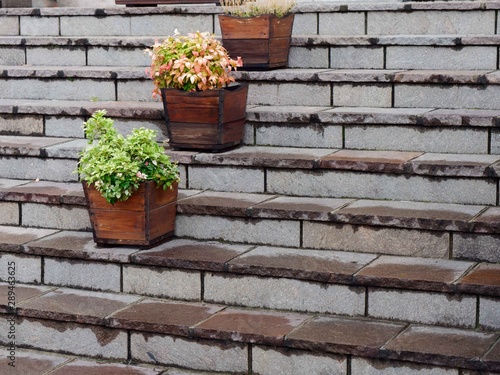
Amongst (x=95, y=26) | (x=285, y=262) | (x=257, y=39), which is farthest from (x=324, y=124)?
(x=95, y=26)

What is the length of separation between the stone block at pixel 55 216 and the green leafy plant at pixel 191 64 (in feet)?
2.77

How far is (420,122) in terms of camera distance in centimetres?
516

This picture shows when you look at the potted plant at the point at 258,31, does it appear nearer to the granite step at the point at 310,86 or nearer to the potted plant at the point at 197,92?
the granite step at the point at 310,86

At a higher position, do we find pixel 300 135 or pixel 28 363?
pixel 300 135

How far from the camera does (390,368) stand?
400 centimetres

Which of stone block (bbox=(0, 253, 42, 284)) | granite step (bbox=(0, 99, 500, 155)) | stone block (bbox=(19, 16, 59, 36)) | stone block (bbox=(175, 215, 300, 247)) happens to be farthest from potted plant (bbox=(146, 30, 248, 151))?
stone block (bbox=(19, 16, 59, 36))

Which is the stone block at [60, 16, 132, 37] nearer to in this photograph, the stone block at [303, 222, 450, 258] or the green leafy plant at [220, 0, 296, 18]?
the green leafy plant at [220, 0, 296, 18]

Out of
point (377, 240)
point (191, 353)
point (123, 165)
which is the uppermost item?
point (123, 165)

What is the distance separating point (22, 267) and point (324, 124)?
5.93ft

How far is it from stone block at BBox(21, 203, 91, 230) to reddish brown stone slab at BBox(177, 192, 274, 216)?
22.7 inches

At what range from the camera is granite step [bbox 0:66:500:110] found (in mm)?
5406

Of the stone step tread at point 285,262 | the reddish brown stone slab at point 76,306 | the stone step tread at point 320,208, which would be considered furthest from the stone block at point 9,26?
the reddish brown stone slab at point 76,306

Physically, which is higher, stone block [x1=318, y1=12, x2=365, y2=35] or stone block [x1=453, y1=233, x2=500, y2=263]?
stone block [x1=318, y1=12, x2=365, y2=35]

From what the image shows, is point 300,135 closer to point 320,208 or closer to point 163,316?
point 320,208
